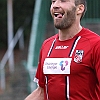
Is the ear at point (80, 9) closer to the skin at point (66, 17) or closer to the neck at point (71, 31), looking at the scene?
the skin at point (66, 17)

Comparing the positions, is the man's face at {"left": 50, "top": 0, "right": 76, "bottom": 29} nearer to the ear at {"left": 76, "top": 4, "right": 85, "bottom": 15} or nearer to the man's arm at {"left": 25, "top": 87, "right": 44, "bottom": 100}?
the ear at {"left": 76, "top": 4, "right": 85, "bottom": 15}

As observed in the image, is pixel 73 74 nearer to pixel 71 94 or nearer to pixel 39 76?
pixel 71 94

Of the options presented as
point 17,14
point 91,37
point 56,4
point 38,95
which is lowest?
point 17,14

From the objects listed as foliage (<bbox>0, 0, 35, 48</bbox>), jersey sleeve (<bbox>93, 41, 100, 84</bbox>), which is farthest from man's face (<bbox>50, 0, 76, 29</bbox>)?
foliage (<bbox>0, 0, 35, 48</bbox>)

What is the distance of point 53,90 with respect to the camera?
15.4 ft

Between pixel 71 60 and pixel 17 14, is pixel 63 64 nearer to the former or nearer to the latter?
pixel 71 60

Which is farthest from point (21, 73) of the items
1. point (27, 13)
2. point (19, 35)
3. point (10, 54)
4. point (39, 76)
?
point (39, 76)

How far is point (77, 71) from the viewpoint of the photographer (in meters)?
4.57

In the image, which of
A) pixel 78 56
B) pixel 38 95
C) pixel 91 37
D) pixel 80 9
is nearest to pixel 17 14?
pixel 38 95

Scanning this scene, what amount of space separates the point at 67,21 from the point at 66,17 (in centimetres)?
4

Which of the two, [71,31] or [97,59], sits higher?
[71,31]

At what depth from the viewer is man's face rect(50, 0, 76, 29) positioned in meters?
4.70

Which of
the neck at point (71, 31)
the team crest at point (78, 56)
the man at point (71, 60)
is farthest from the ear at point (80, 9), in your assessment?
the team crest at point (78, 56)

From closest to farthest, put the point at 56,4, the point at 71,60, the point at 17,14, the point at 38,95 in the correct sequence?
the point at 71,60 < the point at 56,4 < the point at 38,95 < the point at 17,14
